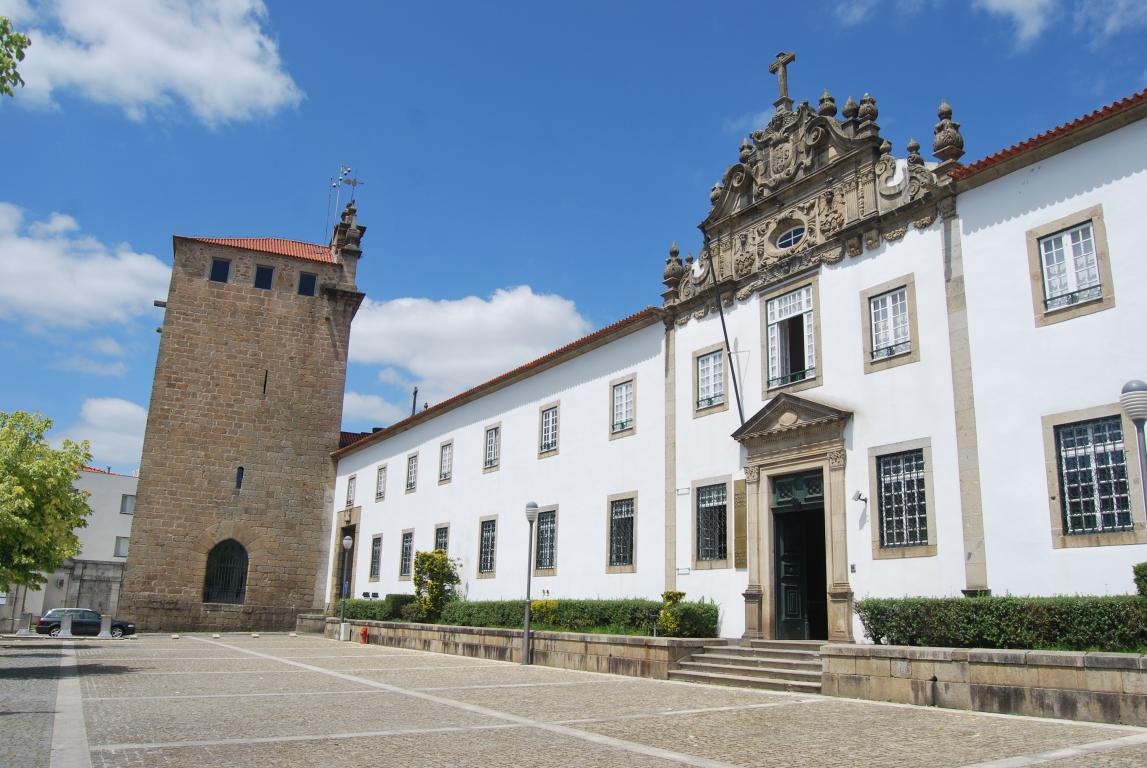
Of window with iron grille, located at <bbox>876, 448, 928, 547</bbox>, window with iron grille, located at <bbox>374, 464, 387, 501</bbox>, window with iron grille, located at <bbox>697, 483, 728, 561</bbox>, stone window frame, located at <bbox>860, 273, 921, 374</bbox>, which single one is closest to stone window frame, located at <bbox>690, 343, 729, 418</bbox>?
window with iron grille, located at <bbox>697, 483, 728, 561</bbox>

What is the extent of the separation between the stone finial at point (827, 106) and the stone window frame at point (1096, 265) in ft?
15.1

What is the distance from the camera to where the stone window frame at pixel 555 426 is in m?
22.5

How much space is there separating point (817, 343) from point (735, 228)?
339 cm

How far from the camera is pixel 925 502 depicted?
42.7 feet

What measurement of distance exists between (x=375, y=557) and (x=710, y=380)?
1843 cm

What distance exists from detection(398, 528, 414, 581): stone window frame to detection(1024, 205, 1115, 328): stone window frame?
2168 centimetres

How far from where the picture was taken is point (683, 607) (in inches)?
615

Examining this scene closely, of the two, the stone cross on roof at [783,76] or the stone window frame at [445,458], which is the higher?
the stone cross on roof at [783,76]

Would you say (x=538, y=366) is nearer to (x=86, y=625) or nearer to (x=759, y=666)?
(x=759, y=666)

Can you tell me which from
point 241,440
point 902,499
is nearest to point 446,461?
point 241,440

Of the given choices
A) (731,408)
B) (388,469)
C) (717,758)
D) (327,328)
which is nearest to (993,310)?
(731,408)

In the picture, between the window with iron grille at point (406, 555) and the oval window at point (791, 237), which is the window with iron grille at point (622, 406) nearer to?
the oval window at point (791, 237)

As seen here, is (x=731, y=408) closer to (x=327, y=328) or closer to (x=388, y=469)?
(x=388, y=469)

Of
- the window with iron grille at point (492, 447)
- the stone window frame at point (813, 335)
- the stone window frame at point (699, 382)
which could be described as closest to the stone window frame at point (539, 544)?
the window with iron grille at point (492, 447)
